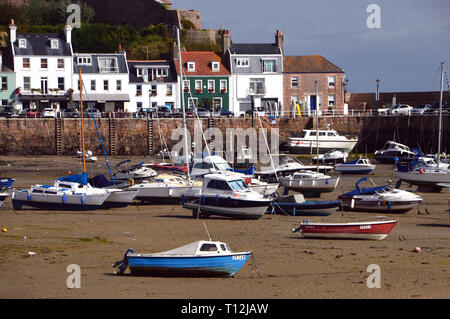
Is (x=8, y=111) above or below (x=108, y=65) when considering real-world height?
below

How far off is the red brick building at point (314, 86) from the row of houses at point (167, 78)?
88 millimetres

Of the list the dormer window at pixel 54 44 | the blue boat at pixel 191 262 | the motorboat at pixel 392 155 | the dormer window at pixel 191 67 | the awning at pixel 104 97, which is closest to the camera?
the blue boat at pixel 191 262

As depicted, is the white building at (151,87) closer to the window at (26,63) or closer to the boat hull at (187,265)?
the window at (26,63)

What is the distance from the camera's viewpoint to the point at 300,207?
2777 cm

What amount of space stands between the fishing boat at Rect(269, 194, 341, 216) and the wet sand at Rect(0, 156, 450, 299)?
1.03 ft

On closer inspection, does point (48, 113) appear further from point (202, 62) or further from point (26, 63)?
point (202, 62)

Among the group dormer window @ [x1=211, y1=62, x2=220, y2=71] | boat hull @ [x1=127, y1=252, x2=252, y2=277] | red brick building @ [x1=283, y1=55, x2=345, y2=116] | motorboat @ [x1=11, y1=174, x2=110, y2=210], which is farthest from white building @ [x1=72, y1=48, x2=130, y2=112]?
boat hull @ [x1=127, y1=252, x2=252, y2=277]

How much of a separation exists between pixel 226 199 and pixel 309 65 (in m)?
40.2

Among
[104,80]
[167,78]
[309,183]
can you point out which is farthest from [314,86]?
[309,183]

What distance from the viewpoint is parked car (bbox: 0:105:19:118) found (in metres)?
54.0

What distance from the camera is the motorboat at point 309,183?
3397cm


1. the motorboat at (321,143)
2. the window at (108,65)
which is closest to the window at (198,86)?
the window at (108,65)

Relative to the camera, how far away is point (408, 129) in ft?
185
